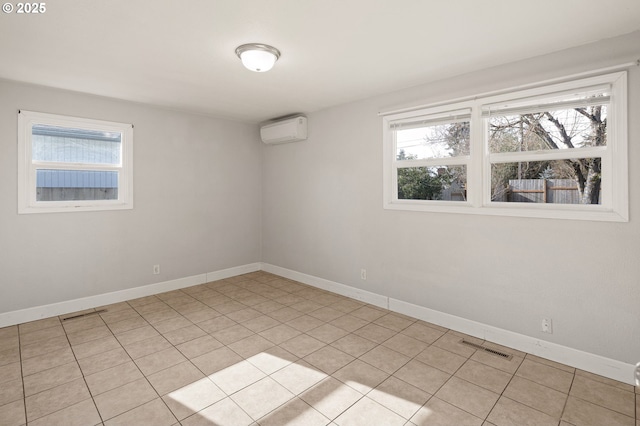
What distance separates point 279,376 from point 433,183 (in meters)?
2.37

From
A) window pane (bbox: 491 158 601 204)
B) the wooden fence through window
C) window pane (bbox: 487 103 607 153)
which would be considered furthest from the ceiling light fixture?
the wooden fence through window

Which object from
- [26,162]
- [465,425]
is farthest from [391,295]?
[26,162]

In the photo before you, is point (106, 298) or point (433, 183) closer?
point (433, 183)

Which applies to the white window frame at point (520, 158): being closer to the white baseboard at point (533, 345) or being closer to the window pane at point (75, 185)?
the white baseboard at point (533, 345)

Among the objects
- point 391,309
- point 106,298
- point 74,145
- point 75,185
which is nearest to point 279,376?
point 391,309

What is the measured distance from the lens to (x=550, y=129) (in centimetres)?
273

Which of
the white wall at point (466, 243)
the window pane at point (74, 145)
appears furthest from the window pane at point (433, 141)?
the window pane at point (74, 145)

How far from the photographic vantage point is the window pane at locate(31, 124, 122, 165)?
356cm

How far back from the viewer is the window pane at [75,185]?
11.8 feet

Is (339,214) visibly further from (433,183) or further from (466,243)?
(466,243)

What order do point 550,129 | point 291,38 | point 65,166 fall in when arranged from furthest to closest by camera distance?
point 65,166 → point 550,129 → point 291,38

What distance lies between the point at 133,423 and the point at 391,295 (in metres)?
2.68

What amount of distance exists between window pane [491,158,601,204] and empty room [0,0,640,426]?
0.02 m

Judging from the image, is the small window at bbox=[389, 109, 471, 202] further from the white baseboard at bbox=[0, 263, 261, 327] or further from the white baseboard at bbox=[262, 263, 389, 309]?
the white baseboard at bbox=[0, 263, 261, 327]
